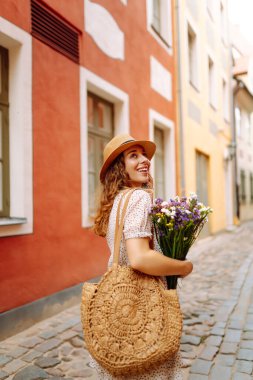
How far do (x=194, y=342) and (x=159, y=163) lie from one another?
544cm

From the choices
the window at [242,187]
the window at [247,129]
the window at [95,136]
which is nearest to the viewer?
the window at [95,136]

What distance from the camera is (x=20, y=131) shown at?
13.2ft

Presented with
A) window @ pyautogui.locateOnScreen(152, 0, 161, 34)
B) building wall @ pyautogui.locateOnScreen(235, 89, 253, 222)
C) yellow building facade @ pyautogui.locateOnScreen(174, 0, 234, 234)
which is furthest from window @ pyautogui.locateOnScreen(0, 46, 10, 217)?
building wall @ pyautogui.locateOnScreen(235, 89, 253, 222)

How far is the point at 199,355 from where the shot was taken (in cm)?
322

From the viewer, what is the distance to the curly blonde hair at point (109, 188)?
1.91 meters

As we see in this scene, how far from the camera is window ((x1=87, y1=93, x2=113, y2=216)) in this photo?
575cm

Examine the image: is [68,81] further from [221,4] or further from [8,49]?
[221,4]

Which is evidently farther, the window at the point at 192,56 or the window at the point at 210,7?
the window at the point at 210,7

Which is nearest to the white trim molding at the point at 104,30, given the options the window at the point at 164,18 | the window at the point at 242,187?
the window at the point at 164,18

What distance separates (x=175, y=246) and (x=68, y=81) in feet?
11.8

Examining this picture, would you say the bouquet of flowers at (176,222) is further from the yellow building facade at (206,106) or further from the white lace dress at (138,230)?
the yellow building facade at (206,106)

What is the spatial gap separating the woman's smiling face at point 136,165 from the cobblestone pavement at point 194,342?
5.52 ft

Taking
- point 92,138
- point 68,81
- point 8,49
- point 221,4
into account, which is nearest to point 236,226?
point 221,4

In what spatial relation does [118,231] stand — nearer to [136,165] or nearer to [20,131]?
[136,165]
